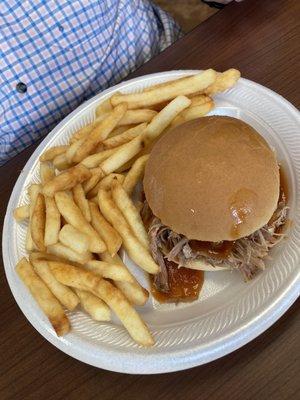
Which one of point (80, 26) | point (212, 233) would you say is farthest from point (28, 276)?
point (80, 26)

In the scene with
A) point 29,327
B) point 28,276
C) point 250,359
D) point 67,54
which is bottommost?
point 250,359

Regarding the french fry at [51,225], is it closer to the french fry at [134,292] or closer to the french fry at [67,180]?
the french fry at [67,180]

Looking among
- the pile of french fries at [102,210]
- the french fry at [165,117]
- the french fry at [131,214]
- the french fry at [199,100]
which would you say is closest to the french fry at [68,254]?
the pile of french fries at [102,210]

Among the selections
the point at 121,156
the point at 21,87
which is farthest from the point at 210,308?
the point at 21,87

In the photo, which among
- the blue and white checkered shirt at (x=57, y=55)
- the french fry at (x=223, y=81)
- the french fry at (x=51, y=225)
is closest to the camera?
the french fry at (x=51, y=225)

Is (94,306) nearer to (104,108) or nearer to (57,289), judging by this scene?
(57,289)

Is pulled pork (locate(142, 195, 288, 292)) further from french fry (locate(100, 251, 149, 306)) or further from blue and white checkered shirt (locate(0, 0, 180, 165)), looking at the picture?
blue and white checkered shirt (locate(0, 0, 180, 165))

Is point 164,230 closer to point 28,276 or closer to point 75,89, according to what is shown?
point 28,276
